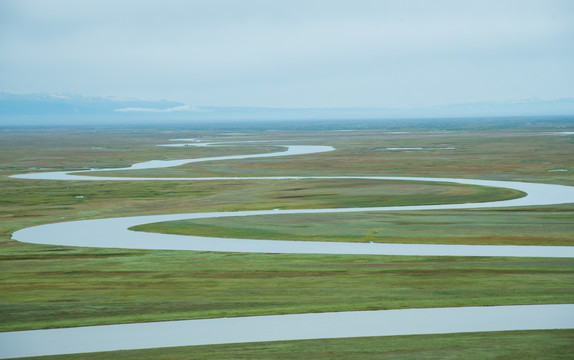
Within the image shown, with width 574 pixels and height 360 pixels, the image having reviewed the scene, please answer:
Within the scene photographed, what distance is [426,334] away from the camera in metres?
21.8

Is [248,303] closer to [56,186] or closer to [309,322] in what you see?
[309,322]

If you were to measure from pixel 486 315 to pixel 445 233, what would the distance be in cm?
1879

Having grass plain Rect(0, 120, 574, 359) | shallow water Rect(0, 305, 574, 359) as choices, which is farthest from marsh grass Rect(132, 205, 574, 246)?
shallow water Rect(0, 305, 574, 359)

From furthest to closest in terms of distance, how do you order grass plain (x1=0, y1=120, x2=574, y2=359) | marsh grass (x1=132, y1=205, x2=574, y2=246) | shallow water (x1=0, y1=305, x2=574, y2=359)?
marsh grass (x1=132, y1=205, x2=574, y2=246) → grass plain (x1=0, y1=120, x2=574, y2=359) → shallow water (x1=0, y1=305, x2=574, y2=359)

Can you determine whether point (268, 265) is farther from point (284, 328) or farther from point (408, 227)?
point (408, 227)

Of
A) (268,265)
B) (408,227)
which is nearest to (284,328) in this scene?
(268,265)

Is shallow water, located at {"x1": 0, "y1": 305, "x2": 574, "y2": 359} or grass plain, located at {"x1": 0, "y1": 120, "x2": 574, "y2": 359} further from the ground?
shallow water, located at {"x1": 0, "y1": 305, "x2": 574, "y2": 359}

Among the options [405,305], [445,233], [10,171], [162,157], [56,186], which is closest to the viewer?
[405,305]

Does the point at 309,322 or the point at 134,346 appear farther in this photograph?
the point at 309,322

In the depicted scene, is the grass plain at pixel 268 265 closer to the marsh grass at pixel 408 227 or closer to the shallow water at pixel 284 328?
the marsh grass at pixel 408 227

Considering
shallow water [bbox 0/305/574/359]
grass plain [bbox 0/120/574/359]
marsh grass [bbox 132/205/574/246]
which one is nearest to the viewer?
shallow water [bbox 0/305/574/359]

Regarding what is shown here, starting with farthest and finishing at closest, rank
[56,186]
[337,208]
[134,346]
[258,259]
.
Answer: [56,186]
[337,208]
[258,259]
[134,346]

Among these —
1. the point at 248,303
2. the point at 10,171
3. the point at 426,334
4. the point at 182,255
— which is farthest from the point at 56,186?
the point at 426,334

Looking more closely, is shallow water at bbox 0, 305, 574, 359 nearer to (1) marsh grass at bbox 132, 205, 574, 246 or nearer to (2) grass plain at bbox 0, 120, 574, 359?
(2) grass plain at bbox 0, 120, 574, 359
